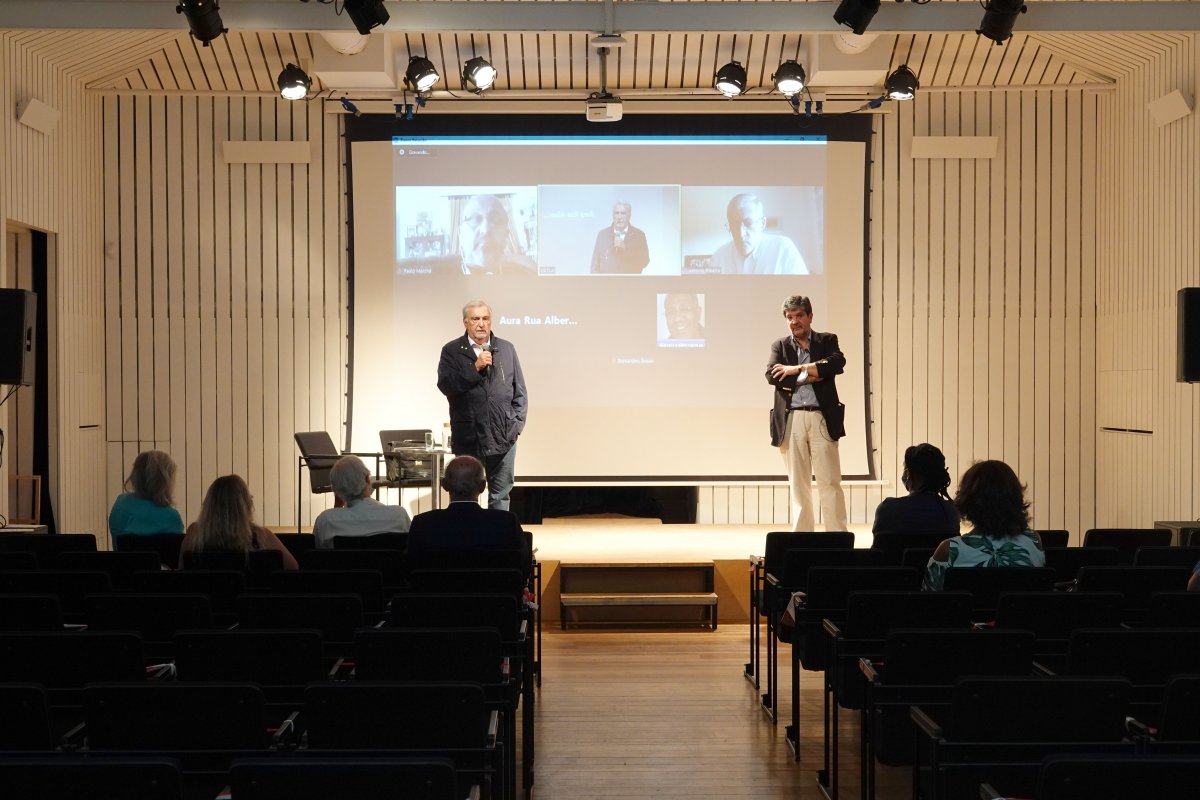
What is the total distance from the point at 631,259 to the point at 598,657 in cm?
437

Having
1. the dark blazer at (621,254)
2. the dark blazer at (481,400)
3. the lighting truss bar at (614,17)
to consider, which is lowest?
the dark blazer at (481,400)

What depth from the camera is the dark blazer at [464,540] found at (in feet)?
16.1

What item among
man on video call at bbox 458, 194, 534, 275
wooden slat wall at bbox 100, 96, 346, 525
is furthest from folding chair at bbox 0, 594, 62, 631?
man on video call at bbox 458, 194, 534, 275

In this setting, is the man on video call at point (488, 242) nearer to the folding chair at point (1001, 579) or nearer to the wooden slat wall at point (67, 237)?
the wooden slat wall at point (67, 237)

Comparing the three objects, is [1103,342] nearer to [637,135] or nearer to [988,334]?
[988,334]

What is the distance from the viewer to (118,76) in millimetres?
9742

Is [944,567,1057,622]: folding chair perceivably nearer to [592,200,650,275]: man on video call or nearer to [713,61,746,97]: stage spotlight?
[713,61,746,97]: stage spotlight

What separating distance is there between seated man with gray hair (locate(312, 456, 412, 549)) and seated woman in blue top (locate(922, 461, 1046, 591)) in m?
2.51

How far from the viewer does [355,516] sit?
18.0 ft

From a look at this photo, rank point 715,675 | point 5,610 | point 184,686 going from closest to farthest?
point 184,686 < point 5,610 < point 715,675

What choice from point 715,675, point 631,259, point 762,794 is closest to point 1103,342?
point 631,259

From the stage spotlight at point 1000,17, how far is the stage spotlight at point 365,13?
11.6 feet

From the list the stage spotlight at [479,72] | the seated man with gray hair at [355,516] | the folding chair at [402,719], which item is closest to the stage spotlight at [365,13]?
the stage spotlight at [479,72]

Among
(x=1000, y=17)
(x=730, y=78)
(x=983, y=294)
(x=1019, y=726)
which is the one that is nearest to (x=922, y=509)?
(x=1019, y=726)
